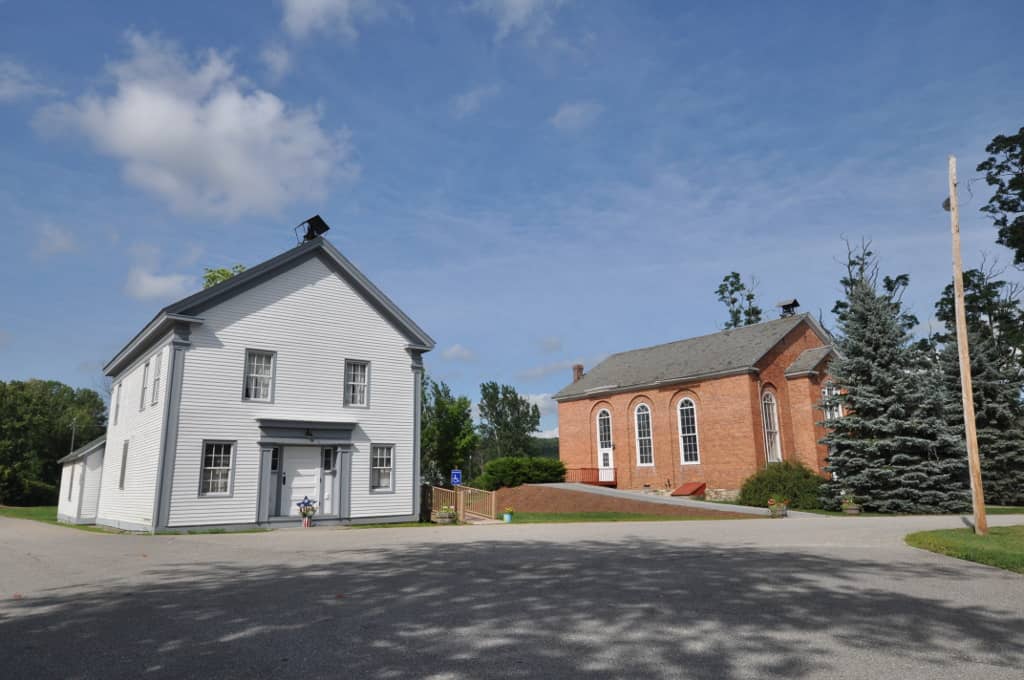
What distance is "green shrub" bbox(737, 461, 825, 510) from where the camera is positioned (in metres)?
27.7

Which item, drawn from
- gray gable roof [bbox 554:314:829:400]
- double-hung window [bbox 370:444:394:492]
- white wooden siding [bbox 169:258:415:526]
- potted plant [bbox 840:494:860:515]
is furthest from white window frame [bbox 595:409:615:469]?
double-hung window [bbox 370:444:394:492]

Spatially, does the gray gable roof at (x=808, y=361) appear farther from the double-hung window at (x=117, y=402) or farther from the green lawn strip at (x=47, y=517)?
the double-hung window at (x=117, y=402)

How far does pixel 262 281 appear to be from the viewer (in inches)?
850

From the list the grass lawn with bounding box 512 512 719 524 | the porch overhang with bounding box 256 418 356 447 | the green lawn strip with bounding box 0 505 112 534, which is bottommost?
the green lawn strip with bounding box 0 505 112 534

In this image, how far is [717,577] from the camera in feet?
30.3

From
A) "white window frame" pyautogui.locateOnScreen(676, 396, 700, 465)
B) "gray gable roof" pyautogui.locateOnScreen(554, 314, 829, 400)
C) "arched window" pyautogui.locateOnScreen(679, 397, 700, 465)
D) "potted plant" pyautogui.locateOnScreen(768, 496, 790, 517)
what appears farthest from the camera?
"arched window" pyautogui.locateOnScreen(679, 397, 700, 465)

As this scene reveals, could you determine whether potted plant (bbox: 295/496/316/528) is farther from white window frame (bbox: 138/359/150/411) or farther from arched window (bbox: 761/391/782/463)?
arched window (bbox: 761/391/782/463)

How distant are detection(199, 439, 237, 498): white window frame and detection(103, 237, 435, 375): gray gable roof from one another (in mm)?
3772

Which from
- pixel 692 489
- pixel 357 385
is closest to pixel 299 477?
pixel 357 385

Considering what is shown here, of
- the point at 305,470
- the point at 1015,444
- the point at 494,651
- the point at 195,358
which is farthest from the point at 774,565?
the point at 1015,444

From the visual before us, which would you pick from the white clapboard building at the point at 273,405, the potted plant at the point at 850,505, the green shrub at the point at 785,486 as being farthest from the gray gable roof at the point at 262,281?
the potted plant at the point at 850,505

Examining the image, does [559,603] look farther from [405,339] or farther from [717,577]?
[405,339]

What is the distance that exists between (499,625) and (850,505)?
23.2m

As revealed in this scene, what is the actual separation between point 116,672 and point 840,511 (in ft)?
88.2
